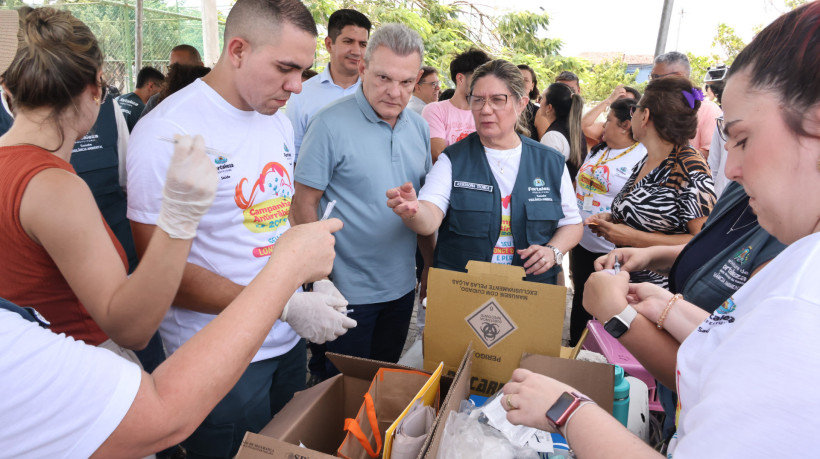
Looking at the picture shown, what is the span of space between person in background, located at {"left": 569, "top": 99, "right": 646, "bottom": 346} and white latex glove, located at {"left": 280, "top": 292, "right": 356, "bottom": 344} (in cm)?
212

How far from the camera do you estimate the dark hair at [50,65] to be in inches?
48.7

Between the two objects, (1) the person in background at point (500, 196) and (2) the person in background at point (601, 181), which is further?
(2) the person in background at point (601, 181)

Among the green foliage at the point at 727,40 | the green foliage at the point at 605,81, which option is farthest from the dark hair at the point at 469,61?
the green foliage at the point at 605,81

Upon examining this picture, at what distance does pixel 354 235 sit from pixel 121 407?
65.1 inches

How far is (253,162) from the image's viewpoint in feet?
5.53

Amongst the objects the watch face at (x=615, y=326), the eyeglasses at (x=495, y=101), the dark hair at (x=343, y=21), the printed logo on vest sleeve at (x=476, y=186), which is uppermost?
the dark hair at (x=343, y=21)

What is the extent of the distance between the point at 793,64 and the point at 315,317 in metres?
1.43

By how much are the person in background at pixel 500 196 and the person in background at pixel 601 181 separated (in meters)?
0.92

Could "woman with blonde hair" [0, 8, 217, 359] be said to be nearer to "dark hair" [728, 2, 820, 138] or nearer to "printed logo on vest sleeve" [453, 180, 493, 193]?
"dark hair" [728, 2, 820, 138]

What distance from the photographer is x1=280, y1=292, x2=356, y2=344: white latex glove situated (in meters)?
1.64

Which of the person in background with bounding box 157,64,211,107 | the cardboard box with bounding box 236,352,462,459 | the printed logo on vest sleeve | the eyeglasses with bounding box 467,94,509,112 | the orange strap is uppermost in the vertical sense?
the eyeglasses with bounding box 467,94,509,112

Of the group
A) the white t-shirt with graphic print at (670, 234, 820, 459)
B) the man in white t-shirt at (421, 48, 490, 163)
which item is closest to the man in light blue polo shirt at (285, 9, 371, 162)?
the man in white t-shirt at (421, 48, 490, 163)

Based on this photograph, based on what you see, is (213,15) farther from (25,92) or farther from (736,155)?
(736,155)

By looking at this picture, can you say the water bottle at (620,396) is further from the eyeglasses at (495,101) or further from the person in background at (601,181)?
the person in background at (601,181)
